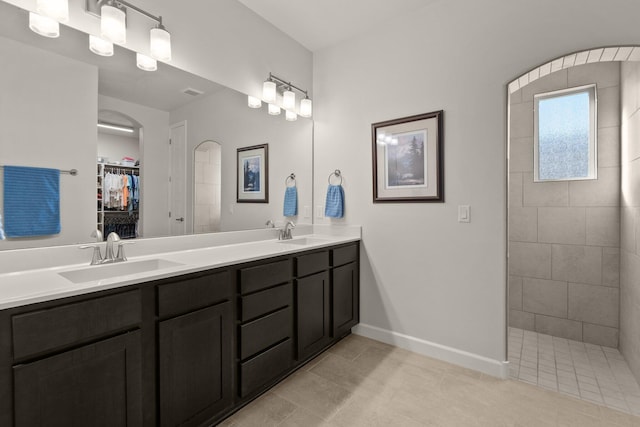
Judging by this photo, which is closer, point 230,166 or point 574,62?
point 574,62

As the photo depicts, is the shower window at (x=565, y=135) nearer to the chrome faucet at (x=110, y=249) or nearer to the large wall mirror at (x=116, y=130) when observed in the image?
the large wall mirror at (x=116, y=130)

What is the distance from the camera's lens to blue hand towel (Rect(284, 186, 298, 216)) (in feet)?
9.62

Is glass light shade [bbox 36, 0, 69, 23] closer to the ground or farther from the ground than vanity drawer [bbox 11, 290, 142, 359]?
farther from the ground

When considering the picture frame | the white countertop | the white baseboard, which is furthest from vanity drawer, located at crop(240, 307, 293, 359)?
the picture frame

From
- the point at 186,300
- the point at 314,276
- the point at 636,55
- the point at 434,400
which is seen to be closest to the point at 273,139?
the point at 314,276

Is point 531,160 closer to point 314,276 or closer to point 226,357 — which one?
point 314,276

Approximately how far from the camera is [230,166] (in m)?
2.46

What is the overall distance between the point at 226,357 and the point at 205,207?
3.53 ft

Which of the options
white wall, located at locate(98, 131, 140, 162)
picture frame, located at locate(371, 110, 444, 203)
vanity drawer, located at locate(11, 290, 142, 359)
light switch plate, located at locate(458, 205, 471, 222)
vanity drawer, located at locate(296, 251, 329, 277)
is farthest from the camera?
picture frame, located at locate(371, 110, 444, 203)

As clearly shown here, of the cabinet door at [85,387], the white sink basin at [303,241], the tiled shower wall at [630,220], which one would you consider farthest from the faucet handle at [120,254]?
the tiled shower wall at [630,220]

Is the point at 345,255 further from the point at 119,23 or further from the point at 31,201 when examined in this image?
the point at 119,23

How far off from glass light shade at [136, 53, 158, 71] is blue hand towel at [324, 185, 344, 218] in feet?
5.52

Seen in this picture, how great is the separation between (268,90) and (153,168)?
1184mm

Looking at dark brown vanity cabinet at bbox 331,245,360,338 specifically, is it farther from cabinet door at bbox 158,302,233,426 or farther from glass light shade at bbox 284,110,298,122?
glass light shade at bbox 284,110,298,122
